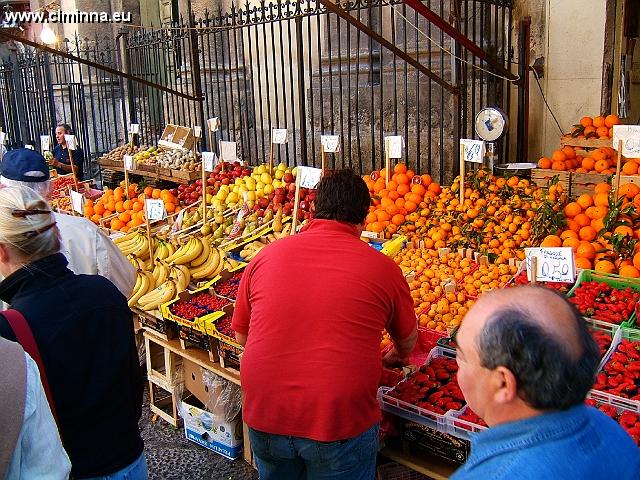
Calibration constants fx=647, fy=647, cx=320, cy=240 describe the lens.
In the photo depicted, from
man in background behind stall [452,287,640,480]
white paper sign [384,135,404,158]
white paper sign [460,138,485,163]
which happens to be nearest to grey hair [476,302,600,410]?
man in background behind stall [452,287,640,480]

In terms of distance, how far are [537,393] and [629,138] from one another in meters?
3.48

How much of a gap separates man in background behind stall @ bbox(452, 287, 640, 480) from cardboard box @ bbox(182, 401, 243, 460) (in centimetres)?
291

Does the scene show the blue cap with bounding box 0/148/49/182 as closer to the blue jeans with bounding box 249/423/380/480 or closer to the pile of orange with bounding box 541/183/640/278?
the blue jeans with bounding box 249/423/380/480

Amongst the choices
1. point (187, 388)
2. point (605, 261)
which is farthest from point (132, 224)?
point (605, 261)

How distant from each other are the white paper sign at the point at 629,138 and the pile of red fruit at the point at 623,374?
152 centimetres

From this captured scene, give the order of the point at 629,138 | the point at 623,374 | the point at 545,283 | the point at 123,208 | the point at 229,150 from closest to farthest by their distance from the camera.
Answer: the point at 623,374
the point at 545,283
the point at 629,138
the point at 229,150
the point at 123,208

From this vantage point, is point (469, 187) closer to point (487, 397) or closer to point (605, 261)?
point (605, 261)

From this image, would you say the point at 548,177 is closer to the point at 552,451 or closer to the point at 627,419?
the point at 627,419

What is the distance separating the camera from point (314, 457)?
249 centimetres

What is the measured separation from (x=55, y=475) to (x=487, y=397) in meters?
0.98

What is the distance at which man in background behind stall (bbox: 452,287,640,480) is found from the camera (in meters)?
1.18

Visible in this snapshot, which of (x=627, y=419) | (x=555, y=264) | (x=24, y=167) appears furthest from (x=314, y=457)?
(x=24, y=167)

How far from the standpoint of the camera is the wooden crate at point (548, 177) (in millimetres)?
5066

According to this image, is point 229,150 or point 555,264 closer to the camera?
point 555,264
